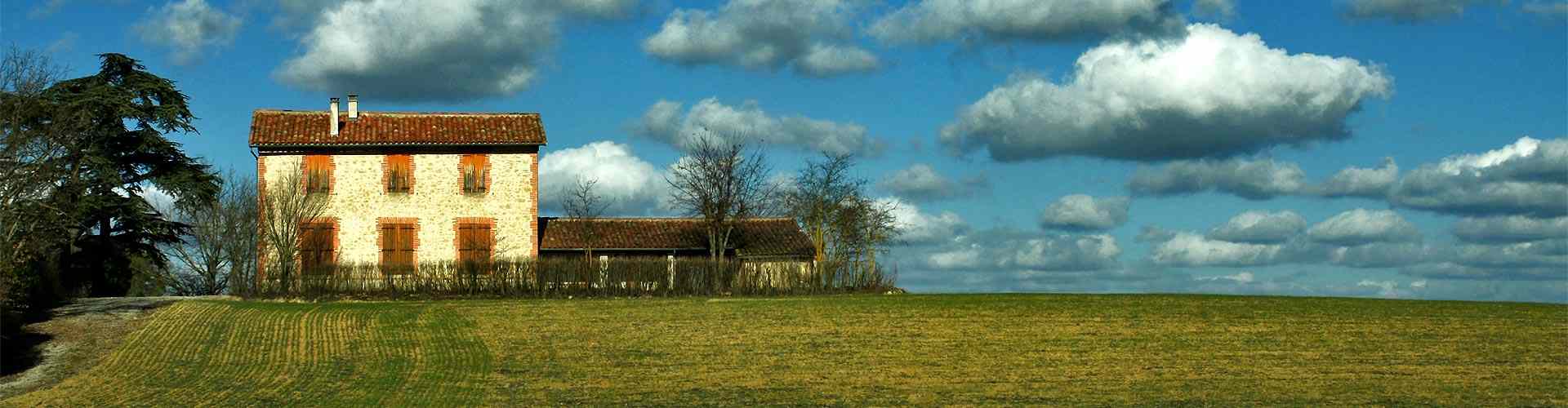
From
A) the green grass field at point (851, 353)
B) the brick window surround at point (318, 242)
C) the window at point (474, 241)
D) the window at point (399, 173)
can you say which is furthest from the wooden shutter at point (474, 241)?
the green grass field at point (851, 353)

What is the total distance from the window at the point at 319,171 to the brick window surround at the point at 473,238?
12.4 ft

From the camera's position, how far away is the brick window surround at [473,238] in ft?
140

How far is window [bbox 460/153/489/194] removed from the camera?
42688mm

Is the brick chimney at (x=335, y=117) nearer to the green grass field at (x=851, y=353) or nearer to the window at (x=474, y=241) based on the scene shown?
the window at (x=474, y=241)

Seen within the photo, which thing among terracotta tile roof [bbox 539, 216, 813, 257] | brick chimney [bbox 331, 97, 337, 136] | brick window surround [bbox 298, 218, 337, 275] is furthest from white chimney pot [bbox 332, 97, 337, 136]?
terracotta tile roof [bbox 539, 216, 813, 257]

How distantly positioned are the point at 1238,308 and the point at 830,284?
11563 millimetres

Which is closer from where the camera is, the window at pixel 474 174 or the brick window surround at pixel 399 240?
the brick window surround at pixel 399 240

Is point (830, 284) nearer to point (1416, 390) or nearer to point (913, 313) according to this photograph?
point (913, 313)

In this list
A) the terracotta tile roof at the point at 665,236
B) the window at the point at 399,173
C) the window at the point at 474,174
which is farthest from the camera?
the terracotta tile roof at the point at 665,236

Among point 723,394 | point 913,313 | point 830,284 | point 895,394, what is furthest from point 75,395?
point 830,284

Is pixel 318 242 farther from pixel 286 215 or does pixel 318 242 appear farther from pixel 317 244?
pixel 286 215

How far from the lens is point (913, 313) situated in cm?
3284

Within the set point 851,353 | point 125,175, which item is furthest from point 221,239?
point 851,353

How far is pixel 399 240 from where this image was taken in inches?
1670
